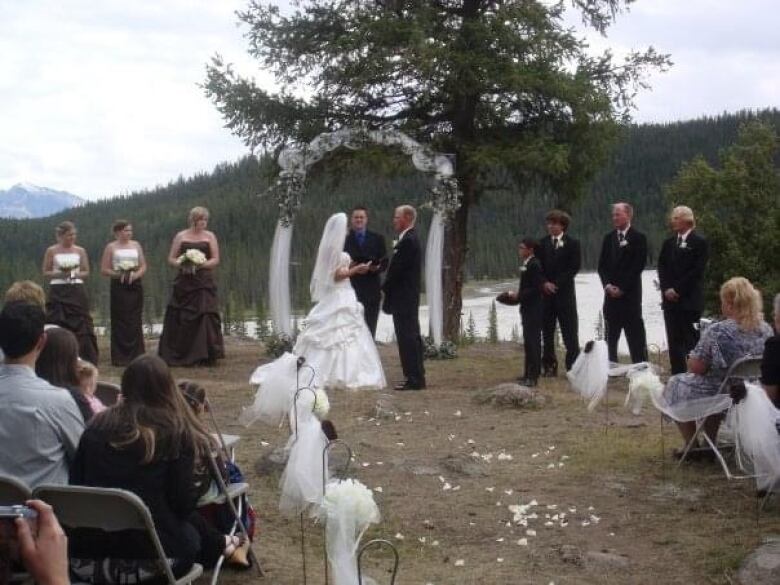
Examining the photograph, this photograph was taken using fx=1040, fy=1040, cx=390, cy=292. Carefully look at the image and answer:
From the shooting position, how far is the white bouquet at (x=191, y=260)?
1283 centimetres

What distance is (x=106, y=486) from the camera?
4039 millimetres

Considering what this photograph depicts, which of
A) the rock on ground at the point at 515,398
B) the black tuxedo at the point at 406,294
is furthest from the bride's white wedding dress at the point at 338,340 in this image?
the rock on ground at the point at 515,398

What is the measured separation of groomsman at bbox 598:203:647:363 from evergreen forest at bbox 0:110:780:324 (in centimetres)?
442

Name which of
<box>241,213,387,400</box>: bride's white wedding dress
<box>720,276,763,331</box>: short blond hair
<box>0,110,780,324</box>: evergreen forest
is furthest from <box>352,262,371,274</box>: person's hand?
<box>720,276,763,331</box>: short blond hair

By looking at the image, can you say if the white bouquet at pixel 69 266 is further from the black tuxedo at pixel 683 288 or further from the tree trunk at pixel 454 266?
the black tuxedo at pixel 683 288

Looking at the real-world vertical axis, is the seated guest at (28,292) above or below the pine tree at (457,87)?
below

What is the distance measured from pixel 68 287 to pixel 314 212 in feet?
17.9

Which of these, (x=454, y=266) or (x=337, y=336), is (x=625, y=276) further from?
(x=454, y=266)

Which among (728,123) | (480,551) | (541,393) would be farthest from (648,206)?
(480,551)

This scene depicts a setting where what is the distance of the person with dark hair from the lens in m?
10.6

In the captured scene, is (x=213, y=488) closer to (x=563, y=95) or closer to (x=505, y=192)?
(x=563, y=95)

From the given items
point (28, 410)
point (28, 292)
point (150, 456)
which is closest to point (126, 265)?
point (28, 292)

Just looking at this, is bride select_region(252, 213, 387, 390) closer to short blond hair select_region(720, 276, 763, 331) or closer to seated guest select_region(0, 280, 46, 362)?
seated guest select_region(0, 280, 46, 362)

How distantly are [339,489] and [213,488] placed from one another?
1.07 metres
